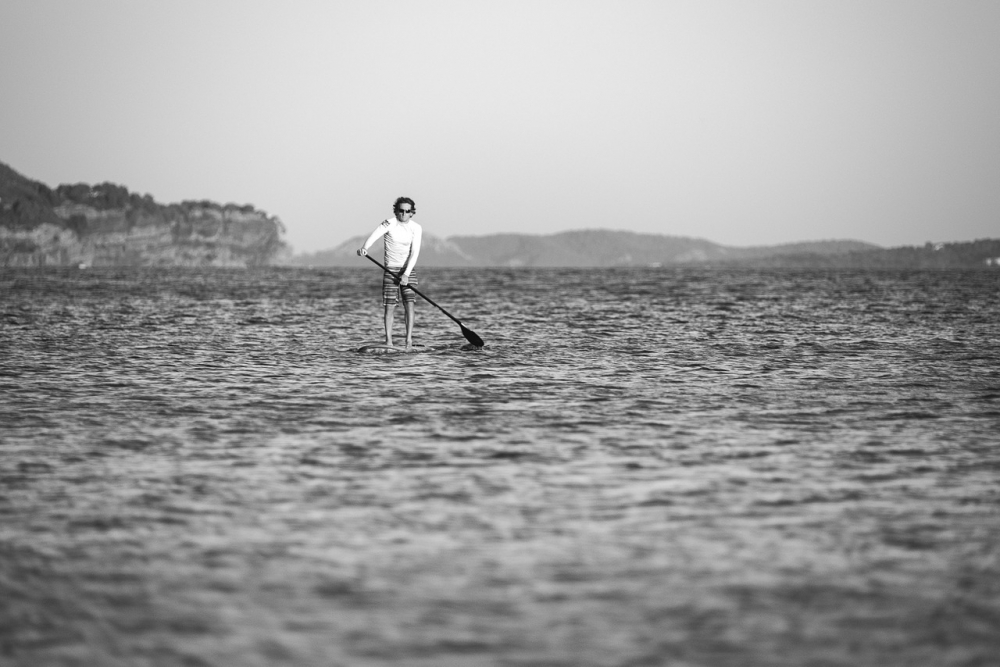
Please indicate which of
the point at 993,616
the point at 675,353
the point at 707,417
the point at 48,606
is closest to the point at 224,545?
the point at 48,606

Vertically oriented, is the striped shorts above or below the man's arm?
below

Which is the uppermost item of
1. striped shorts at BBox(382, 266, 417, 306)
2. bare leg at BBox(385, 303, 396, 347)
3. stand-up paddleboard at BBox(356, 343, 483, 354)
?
striped shorts at BBox(382, 266, 417, 306)

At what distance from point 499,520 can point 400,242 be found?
13.0 m

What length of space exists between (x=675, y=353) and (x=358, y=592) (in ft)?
53.2

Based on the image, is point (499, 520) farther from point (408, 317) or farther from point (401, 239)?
point (408, 317)

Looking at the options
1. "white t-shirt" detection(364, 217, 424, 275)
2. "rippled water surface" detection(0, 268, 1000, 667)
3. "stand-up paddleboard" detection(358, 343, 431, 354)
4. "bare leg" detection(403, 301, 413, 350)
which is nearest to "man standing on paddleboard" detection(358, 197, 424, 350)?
"white t-shirt" detection(364, 217, 424, 275)

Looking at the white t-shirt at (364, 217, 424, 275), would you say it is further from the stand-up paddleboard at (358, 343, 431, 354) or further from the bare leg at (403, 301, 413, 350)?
the stand-up paddleboard at (358, 343, 431, 354)

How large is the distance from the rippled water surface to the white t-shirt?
3.84m

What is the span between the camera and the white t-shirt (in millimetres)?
19562

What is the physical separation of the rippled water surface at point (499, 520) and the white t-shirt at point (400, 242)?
12.6 ft

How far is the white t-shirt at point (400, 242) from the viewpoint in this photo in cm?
1956

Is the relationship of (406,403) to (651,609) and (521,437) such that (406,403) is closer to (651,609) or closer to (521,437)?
(521,437)

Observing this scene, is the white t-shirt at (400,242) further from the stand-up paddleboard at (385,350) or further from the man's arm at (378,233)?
the stand-up paddleboard at (385,350)

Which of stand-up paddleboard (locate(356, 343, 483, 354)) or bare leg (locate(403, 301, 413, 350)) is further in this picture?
stand-up paddleboard (locate(356, 343, 483, 354))
